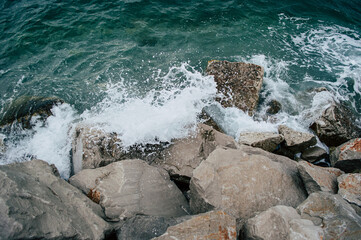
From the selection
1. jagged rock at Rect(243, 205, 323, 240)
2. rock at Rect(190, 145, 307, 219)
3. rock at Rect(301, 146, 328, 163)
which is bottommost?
rock at Rect(301, 146, 328, 163)

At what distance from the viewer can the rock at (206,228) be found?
267cm

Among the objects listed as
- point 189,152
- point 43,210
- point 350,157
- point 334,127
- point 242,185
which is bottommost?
point 189,152

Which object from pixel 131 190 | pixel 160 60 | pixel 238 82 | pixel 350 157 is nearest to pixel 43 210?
pixel 131 190

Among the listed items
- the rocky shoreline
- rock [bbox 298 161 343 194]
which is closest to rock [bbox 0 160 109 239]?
the rocky shoreline

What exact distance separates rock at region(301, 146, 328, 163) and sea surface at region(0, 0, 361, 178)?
3.39 feet

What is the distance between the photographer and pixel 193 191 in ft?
12.4

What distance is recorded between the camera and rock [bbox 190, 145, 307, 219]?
3641mm

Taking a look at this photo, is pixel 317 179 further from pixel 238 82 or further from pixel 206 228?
pixel 238 82

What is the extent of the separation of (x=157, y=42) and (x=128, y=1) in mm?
3647

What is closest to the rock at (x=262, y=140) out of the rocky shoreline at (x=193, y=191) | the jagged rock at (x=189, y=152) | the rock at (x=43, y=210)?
the rocky shoreline at (x=193, y=191)

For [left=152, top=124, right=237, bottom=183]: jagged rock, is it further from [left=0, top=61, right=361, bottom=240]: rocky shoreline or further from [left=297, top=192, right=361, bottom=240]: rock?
[left=297, top=192, right=361, bottom=240]: rock

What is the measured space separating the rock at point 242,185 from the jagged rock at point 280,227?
24.4 inches

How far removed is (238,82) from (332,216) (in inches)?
195

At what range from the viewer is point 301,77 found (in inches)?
337
